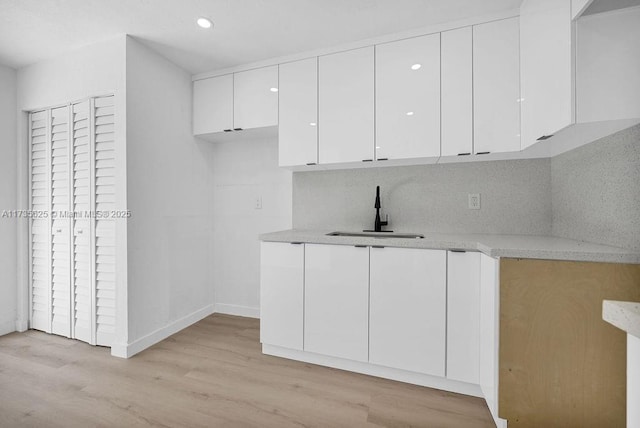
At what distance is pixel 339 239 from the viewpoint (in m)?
1.91

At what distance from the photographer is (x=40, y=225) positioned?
2.56 m

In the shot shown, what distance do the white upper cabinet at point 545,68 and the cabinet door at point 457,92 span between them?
0.29m

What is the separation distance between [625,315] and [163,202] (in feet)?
8.66

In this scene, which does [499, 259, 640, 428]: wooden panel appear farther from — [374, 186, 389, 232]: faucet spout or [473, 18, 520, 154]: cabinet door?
[374, 186, 389, 232]: faucet spout

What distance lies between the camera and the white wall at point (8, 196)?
2494 mm

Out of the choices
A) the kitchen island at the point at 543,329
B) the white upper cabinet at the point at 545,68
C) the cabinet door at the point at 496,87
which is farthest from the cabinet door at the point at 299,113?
the white upper cabinet at the point at 545,68

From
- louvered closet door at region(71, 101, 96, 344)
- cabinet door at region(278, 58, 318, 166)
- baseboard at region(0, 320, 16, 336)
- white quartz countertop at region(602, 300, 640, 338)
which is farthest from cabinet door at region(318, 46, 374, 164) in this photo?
baseboard at region(0, 320, 16, 336)

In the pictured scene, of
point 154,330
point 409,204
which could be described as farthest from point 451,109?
point 154,330

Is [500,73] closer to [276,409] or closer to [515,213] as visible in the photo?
[515,213]

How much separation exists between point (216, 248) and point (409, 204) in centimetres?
197

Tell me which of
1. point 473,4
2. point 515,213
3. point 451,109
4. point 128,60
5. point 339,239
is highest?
point 473,4

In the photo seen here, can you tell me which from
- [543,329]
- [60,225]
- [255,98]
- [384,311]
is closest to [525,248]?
[543,329]

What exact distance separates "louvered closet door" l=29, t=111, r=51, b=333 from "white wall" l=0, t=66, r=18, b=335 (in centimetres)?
13

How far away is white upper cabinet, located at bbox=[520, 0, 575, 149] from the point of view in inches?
50.4
